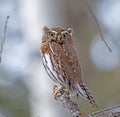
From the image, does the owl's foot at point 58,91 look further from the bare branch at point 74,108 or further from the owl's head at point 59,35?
the owl's head at point 59,35

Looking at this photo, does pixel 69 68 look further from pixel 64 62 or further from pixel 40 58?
pixel 40 58

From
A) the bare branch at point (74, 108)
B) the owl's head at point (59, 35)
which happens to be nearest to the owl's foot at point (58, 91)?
the bare branch at point (74, 108)

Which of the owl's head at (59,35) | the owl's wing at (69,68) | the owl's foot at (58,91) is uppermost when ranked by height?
the owl's head at (59,35)

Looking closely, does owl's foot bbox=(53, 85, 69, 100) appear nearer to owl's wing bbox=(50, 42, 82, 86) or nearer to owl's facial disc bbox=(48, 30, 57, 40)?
owl's wing bbox=(50, 42, 82, 86)

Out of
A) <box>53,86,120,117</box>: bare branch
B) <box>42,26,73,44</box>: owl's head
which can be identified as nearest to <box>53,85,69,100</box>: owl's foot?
<box>53,86,120,117</box>: bare branch

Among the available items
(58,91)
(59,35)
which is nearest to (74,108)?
(58,91)

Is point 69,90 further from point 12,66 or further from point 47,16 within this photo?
point 12,66

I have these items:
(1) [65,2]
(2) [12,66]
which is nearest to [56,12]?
(1) [65,2]
